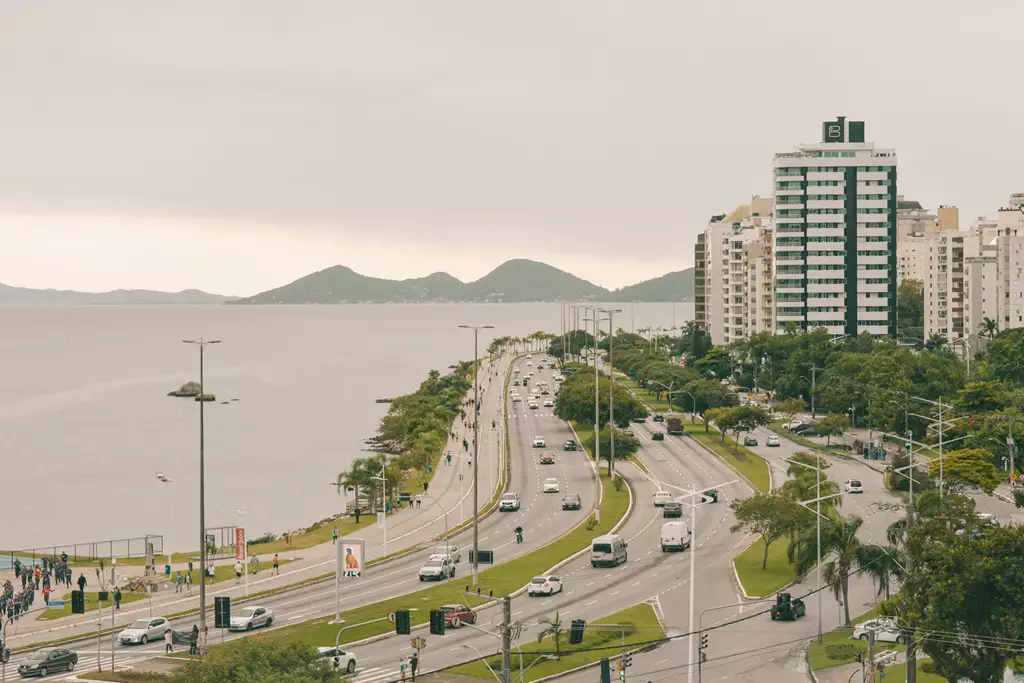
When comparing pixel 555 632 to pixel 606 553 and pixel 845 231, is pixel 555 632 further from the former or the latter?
pixel 845 231

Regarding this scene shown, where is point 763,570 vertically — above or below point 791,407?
below

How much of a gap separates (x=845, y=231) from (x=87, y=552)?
4968 inches

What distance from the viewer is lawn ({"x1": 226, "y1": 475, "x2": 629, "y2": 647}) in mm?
56344

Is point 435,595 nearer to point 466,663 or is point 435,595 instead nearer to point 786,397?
point 466,663

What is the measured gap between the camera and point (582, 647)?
53375mm

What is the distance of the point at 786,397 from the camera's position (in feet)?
502

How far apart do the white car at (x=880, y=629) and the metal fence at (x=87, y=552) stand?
50.4 metres

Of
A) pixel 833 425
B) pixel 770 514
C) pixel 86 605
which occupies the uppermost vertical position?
pixel 833 425

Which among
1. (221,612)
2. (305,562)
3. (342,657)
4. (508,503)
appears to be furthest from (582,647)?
(508,503)

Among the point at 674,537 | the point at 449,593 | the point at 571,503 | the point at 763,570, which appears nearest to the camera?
the point at 449,593

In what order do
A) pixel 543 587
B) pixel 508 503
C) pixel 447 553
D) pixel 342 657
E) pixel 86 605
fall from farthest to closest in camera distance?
pixel 508 503 → pixel 447 553 → pixel 86 605 → pixel 543 587 → pixel 342 657

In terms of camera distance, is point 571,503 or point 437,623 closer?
point 437,623

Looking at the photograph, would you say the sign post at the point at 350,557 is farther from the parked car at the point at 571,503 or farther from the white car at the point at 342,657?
the parked car at the point at 571,503

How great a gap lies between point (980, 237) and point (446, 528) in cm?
13305
